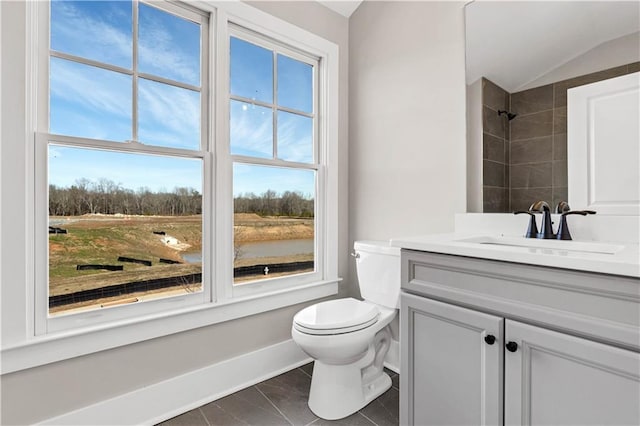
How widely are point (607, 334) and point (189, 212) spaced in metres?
1.71

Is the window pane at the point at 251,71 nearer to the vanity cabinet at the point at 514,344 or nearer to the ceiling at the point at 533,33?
the ceiling at the point at 533,33

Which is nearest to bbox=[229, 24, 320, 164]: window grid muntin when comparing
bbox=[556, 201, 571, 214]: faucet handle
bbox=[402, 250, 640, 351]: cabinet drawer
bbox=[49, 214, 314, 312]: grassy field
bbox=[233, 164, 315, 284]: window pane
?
bbox=[233, 164, 315, 284]: window pane

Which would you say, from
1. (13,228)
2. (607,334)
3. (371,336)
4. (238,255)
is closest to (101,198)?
(13,228)

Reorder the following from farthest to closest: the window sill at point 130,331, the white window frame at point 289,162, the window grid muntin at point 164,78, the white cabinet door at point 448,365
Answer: the white window frame at point 289,162, the window grid muntin at point 164,78, the window sill at point 130,331, the white cabinet door at point 448,365

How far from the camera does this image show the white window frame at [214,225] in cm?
130

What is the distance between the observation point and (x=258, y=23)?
190cm

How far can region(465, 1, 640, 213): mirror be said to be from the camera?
1.33m

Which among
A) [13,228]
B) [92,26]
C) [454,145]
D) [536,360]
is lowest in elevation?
[536,360]

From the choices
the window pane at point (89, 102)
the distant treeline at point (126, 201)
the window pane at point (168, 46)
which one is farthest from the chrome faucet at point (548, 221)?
the window pane at point (89, 102)

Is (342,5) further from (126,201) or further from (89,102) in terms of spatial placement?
(126,201)

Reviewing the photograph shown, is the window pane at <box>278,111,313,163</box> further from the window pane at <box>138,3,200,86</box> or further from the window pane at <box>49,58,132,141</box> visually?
the window pane at <box>49,58,132,141</box>

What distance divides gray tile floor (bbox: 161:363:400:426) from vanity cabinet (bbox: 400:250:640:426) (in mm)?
371

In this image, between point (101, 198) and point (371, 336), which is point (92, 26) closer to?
point (101, 198)

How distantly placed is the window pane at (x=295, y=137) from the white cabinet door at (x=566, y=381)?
5.14 ft
